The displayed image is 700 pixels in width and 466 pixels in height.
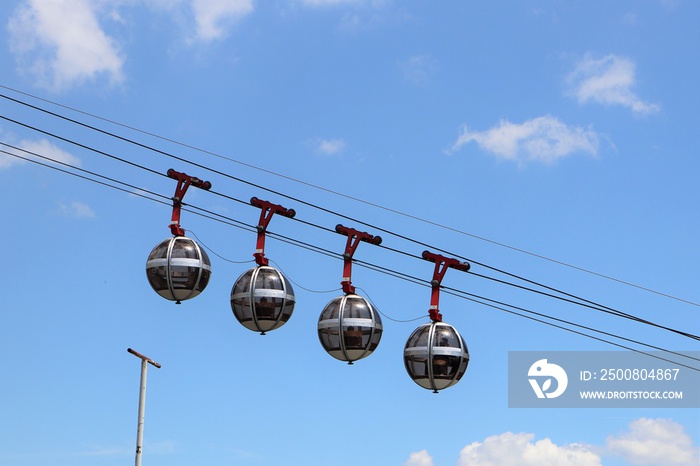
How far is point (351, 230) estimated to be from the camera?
25438 millimetres

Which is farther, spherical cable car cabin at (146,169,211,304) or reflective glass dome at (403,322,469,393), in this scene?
reflective glass dome at (403,322,469,393)

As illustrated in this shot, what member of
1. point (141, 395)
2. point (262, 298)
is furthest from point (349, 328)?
point (141, 395)

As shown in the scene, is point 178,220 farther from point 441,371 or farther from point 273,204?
point 441,371

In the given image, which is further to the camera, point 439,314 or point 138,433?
point 138,433

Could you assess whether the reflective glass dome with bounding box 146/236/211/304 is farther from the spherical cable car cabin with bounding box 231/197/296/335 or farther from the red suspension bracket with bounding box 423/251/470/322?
the red suspension bracket with bounding box 423/251/470/322

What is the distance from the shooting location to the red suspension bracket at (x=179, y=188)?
24859mm

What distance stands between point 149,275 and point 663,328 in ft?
36.6

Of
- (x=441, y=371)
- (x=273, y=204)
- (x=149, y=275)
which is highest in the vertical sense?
(x=273, y=204)

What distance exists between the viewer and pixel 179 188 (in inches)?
992

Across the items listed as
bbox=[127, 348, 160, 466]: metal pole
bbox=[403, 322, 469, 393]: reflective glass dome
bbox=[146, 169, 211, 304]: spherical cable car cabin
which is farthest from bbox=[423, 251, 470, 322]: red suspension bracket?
bbox=[127, 348, 160, 466]: metal pole

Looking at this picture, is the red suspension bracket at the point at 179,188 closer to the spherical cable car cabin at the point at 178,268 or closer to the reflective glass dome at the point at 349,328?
the spherical cable car cabin at the point at 178,268

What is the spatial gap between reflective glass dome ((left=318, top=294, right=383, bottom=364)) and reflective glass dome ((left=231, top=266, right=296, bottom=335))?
80 cm

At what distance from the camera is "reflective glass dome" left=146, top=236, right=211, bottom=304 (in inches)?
953

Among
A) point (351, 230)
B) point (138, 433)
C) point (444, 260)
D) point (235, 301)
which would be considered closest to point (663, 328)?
point (444, 260)
